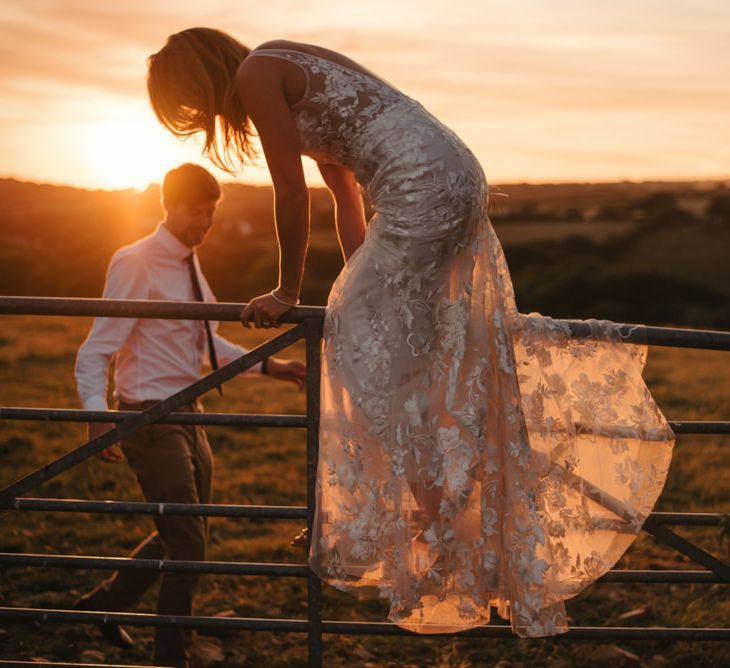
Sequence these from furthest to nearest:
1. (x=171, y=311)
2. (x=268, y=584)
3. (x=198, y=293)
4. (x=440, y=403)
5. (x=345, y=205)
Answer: (x=268, y=584), (x=198, y=293), (x=345, y=205), (x=440, y=403), (x=171, y=311)

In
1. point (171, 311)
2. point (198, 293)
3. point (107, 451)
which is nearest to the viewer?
point (171, 311)

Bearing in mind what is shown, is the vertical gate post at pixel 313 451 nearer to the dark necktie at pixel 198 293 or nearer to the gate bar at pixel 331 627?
the gate bar at pixel 331 627

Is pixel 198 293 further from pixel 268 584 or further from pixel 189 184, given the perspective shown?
pixel 268 584

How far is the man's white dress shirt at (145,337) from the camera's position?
4266mm

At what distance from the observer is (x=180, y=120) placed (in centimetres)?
311

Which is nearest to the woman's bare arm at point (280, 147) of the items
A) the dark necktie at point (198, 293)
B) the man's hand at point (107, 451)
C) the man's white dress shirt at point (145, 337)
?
the man's hand at point (107, 451)

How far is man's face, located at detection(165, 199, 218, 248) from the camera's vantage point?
4.55 metres

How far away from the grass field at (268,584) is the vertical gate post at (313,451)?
6.28 feet

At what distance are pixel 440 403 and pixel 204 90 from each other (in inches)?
47.2

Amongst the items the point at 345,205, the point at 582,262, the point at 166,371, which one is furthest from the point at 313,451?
the point at 582,262

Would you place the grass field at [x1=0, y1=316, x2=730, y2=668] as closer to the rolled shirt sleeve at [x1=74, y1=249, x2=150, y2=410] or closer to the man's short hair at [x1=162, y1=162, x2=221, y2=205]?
the rolled shirt sleeve at [x1=74, y1=249, x2=150, y2=410]

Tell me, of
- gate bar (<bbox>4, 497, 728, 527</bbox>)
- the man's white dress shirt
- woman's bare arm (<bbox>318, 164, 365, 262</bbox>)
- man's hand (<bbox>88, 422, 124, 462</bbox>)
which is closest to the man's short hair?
the man's white dress shirt

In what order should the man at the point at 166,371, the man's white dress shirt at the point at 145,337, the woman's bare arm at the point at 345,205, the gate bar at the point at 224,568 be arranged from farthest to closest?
the man's white dress shirt at the point at 145,337 < the man at the point at 166,371 < the woman's bare arm at the point at 345,205 < the gate bar at the point at 224,568

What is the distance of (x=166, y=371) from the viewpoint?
4.38 metres
